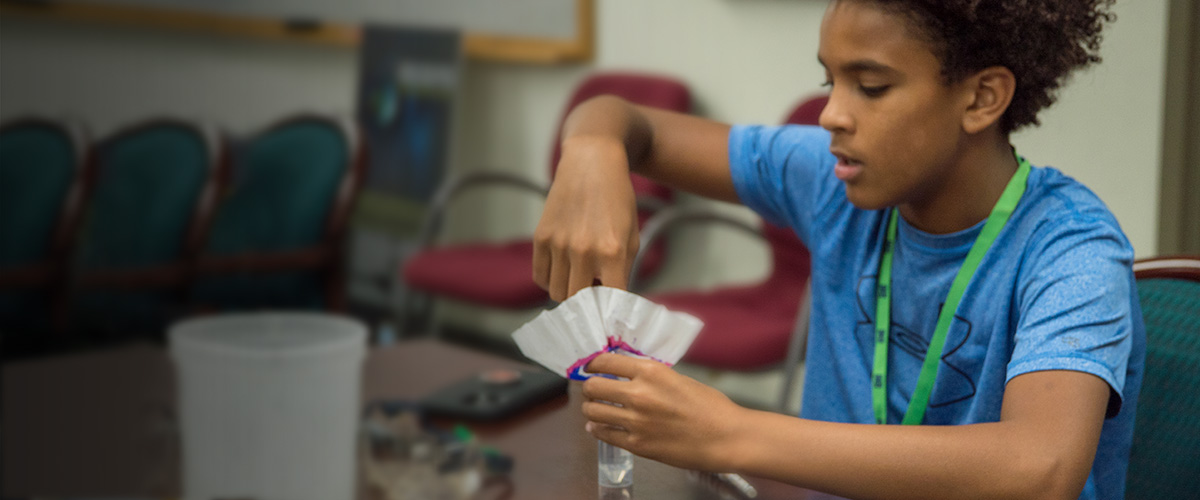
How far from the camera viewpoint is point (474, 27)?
2514 millimetres

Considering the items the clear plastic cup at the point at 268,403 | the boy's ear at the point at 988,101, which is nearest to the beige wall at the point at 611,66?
the clear plastic cup at the point at 268,403

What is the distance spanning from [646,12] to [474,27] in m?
0.51

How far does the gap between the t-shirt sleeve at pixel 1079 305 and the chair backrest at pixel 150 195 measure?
49 centimetres

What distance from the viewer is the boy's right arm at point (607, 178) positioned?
540mm

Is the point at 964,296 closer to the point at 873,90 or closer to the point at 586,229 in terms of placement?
the point at 873,90

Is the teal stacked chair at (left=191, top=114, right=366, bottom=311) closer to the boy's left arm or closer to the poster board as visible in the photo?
the boy's left arm

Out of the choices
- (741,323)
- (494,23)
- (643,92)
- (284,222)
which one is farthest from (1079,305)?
(494,23)

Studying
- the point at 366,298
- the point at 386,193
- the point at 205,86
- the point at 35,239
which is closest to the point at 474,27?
the point at 386,193

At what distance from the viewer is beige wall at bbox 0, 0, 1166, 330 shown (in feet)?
1.86

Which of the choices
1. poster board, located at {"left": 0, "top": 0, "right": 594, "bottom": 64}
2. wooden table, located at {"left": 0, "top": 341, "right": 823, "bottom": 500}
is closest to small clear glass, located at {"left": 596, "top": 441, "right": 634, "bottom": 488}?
wooden table, located at {"left": 0, "top": 341, "right": 823, "bottom": 500}

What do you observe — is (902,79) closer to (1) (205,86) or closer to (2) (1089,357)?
(2) (1089,357)

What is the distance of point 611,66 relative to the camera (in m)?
2.29

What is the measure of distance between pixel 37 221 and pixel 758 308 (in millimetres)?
1309

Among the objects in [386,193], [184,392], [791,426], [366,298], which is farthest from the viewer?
[386,193]
